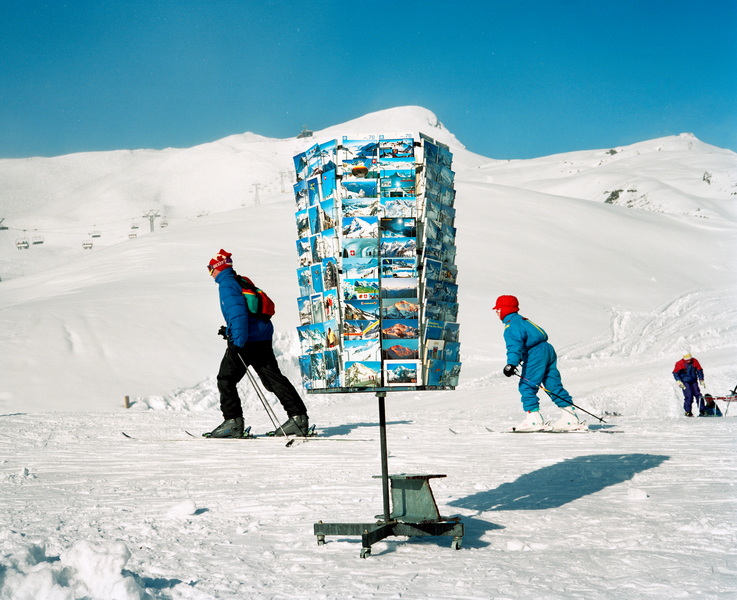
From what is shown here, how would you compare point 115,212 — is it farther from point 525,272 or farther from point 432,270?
point 432,270

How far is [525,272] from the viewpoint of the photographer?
3306cm

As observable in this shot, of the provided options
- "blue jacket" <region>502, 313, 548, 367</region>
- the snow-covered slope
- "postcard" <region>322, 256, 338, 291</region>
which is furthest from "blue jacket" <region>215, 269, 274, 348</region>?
"postcard" <region>322, 256, 338, 291</region>

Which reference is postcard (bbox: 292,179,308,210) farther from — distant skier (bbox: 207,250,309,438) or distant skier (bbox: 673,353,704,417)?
distant skier (bbox: 673,353,704,417)

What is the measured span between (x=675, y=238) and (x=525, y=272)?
16.3 m

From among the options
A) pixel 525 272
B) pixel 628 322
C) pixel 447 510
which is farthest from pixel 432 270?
pixel 525 272

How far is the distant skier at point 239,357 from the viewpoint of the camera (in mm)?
9273

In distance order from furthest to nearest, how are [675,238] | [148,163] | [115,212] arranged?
1. [148,163]
2. [115,212]
3. [675,238]

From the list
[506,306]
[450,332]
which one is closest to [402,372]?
[450,332]

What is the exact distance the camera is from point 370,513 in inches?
234

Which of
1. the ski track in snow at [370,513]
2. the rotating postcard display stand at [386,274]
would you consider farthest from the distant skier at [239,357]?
the rotating postcard display stand at [386,274]

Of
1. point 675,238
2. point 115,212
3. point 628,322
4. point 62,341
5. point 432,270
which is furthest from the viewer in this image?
point 115,212

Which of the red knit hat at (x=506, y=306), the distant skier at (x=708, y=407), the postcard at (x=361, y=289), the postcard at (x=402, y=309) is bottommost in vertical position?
the distant skier at (x=708, y=407)

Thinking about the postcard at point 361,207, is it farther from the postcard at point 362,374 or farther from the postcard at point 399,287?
the postcard at point 362,374

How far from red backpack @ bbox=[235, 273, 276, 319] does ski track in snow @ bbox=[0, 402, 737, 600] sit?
1.47 metres
